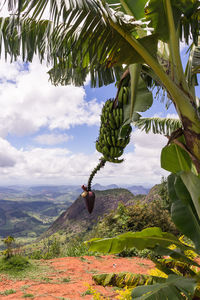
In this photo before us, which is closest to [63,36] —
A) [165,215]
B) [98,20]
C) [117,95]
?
[98,20]

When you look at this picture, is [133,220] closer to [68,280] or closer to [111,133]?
[68,280]

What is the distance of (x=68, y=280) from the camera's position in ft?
17.5

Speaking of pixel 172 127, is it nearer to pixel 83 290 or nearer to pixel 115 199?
pixel 83 290

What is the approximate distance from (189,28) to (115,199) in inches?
1116

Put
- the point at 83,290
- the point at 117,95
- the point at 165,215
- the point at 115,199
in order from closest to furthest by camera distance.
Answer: the point at 117,95 → the point at 83,290 → the point at 165,215 → the point at 115,199

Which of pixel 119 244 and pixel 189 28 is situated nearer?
pixel 119 244

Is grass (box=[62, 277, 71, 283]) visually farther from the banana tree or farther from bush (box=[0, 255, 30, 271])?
the banana tree

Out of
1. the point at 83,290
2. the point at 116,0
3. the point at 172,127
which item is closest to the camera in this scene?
the point at 116,0

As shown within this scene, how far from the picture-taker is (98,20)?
210 centimetres

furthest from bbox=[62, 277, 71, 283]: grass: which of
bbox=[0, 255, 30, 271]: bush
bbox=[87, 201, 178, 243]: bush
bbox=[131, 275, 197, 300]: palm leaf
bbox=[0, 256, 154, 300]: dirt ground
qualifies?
bbox=[87, 201, 178, 243]: bush

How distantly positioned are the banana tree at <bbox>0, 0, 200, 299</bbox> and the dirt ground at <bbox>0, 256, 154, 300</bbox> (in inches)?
80.6

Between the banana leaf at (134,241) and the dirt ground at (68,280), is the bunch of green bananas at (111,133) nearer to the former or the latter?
the banana leaf at (134,241)

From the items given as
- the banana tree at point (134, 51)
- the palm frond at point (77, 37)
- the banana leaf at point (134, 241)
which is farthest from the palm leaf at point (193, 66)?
the banana leaf at point (134, 241)

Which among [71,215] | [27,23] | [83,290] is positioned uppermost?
[27,23]
